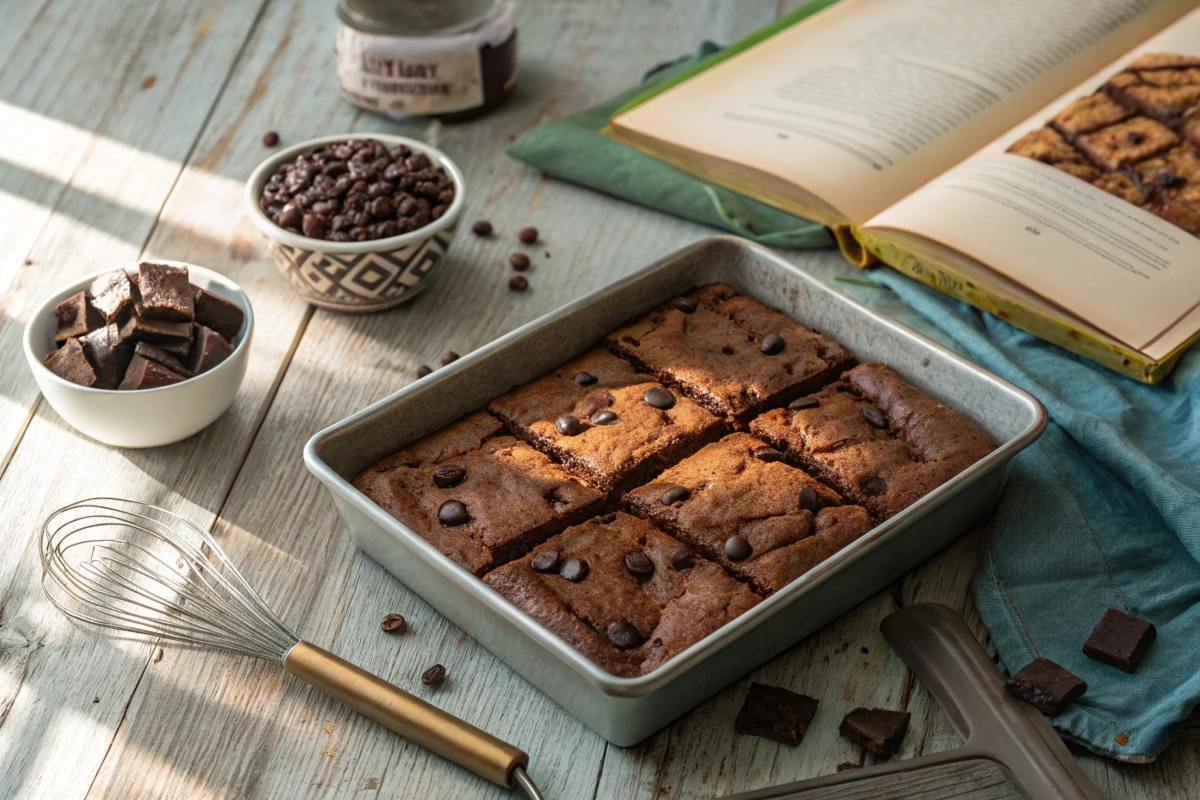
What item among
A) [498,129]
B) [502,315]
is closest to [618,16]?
[498,129]

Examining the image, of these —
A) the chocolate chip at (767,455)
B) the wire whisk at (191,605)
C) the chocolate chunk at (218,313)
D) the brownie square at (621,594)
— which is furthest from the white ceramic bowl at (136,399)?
the chocolate chip at (767,455)

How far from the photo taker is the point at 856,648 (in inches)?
69.5

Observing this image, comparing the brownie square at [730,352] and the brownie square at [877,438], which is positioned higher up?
the brownie square at [877,438]

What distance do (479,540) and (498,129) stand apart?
1495mm

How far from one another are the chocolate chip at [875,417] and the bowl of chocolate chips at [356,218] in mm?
876

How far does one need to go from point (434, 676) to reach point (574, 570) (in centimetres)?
25

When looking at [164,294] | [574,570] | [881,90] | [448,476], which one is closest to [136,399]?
[164,294]

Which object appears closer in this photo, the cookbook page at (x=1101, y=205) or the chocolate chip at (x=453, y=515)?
the chocolate chip at (x=453, y=515)

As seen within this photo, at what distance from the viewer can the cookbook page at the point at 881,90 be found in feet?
8.43

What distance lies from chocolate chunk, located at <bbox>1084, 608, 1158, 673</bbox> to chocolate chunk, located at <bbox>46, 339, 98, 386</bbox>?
157 cm

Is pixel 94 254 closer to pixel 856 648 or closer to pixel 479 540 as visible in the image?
pixel 479 540

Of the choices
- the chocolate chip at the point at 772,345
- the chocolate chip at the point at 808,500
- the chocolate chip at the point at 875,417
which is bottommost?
the chocolate chip at the point at 772,345

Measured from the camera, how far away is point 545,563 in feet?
5.61

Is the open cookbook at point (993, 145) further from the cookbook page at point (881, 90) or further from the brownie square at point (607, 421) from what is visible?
the brownie square at point (607, 421)
